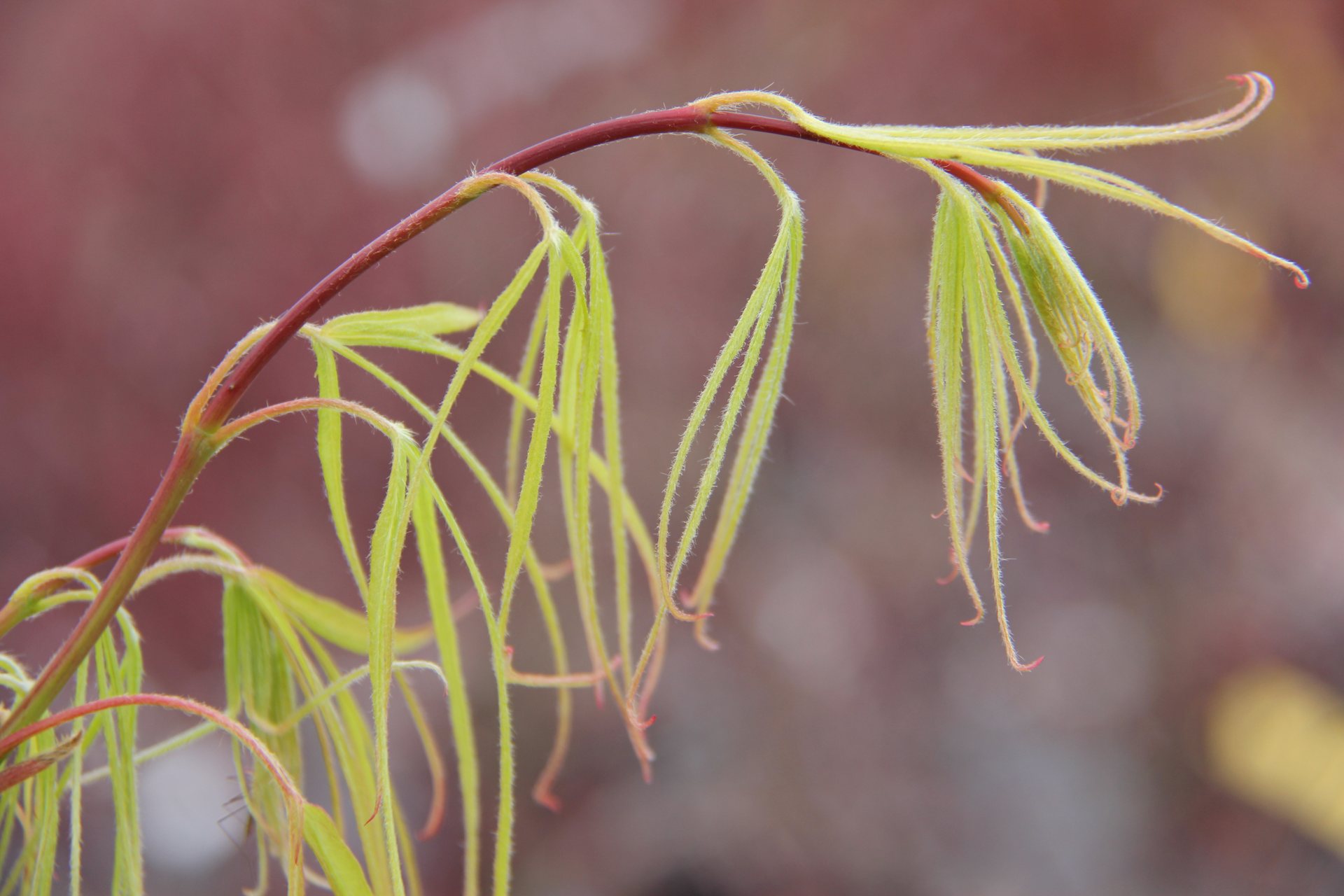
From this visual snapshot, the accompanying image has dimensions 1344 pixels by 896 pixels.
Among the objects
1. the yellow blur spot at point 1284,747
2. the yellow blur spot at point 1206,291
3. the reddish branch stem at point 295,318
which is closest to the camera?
the reddish branch stem at point 295,318

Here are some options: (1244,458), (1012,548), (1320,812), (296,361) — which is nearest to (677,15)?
(296,361)

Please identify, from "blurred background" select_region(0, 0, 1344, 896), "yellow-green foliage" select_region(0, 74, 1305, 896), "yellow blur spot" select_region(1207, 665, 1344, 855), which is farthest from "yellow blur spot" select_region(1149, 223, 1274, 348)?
"yellow-green foliage" select_region(0, 74, 1305, 896)

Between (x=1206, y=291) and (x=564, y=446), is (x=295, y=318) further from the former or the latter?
(x=1206, y=291)

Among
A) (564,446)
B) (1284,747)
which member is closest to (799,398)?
(1284,747)

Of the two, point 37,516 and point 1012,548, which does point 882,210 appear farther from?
point 37,516

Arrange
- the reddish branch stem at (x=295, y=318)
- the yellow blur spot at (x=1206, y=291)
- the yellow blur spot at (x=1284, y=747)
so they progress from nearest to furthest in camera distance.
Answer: the reddish branch stem at (x=295, y=318) < the yellow blur spot at (x=1284, y=747) < the yellow blur spot at (x=1206, y=291)

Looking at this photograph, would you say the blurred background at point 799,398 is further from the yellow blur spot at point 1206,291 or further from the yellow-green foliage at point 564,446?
the yellow-green foliage at point 564,446

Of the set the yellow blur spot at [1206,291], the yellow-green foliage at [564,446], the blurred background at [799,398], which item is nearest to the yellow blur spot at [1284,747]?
the blurred background at [799,398]
